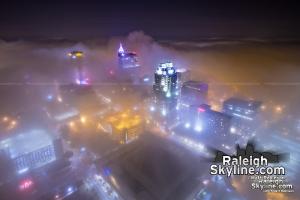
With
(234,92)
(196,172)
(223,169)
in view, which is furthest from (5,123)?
(234,92)

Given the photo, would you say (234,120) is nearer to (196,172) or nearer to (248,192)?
(248,192)

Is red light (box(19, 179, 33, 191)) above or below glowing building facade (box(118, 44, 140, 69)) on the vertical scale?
below

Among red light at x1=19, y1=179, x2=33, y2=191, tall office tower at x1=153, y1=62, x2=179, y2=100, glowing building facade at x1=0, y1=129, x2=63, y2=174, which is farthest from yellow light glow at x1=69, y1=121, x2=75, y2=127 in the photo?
tall office tower at x1=153, y1=62, x2=179, y2=100

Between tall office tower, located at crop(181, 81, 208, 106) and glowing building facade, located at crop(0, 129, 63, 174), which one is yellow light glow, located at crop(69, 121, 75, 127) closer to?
glowing building facade, located at crop(0, 129, 63, 174)

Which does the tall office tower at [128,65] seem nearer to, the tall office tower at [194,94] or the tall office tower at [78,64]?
the tall office tower at [78,64]

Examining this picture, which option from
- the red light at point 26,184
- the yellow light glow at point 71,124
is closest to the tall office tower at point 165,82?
the yellow light glow at point 71,124

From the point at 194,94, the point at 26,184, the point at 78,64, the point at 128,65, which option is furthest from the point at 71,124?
the point at 128,65

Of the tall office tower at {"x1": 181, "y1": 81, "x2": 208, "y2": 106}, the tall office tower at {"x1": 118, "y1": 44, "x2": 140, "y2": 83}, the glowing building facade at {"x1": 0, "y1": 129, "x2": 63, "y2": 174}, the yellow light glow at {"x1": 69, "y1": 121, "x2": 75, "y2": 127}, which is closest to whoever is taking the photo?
the glowing building facade at {"x1": 0, "y1": 129, "x2": 63, "y2": 174}

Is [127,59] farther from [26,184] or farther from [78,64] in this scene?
[26,184]
